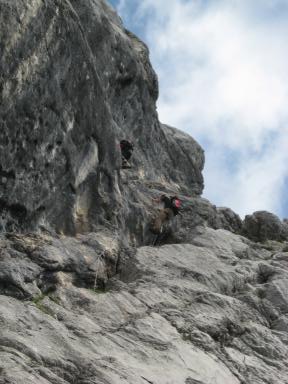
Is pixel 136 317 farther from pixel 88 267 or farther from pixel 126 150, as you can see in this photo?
pixel 126 150

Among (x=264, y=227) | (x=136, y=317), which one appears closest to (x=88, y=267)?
(x=136, y=317)

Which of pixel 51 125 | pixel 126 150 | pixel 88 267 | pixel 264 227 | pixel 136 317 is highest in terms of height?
pixel 264 227

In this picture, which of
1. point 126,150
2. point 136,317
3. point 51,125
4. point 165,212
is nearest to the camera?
point 136,317

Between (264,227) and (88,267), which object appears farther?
(264,227)

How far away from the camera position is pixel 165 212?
3394cm

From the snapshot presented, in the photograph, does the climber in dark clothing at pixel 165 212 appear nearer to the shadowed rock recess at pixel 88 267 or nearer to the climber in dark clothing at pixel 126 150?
the shadowed rock recess at pixel 88 267

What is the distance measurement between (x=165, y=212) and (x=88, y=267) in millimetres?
11150

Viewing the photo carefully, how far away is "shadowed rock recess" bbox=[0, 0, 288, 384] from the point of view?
1742 centimetres

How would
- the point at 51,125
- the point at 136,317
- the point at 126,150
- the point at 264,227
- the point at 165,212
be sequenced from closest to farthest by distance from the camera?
the point at 136,317 → the point at 51,125 → the point at 165,212 → the point at 126,150 → the point at 264,227

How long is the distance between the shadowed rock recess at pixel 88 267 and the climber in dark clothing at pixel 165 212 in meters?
0.60

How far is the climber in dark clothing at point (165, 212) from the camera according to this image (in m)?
32.9

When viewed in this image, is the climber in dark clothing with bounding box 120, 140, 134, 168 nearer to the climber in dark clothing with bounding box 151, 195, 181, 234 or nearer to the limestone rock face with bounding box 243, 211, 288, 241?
the climber in dark clothing with bounding box 151, 195, 181, 234

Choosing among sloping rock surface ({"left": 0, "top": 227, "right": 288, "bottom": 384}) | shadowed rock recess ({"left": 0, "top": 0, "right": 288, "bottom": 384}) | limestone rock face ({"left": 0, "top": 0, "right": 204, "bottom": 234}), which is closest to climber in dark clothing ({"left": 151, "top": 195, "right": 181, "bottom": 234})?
shadowed rock recess ({"left": 0, "top": 0, "right": 288, "bottom": 384})

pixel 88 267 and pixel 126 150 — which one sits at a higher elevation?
pixel 126 150
